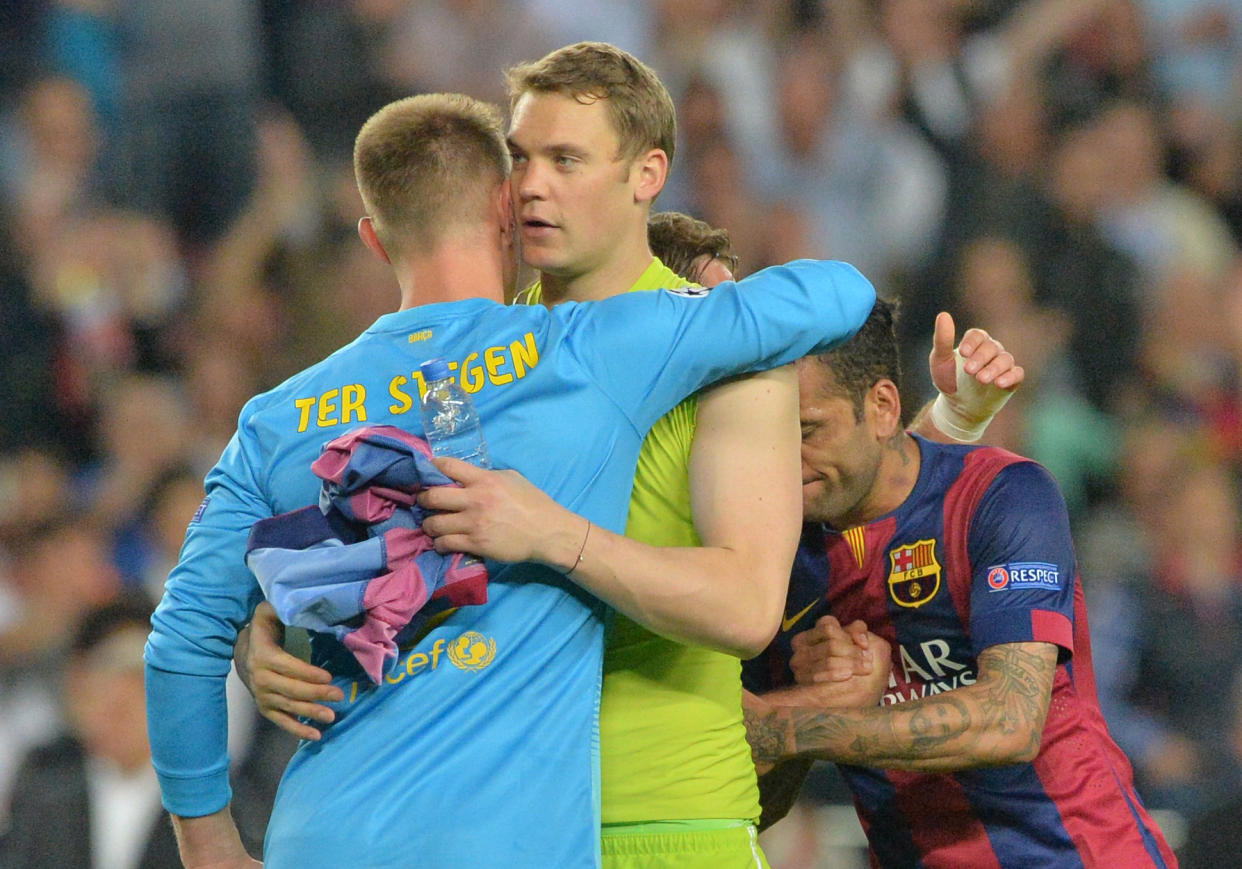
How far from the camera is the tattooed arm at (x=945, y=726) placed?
2.94 metres

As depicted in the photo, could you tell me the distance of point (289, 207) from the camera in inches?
302

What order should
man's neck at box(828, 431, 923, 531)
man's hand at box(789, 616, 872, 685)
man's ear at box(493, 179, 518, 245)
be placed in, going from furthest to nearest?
man's neck at box(828, 431, 923, 531), man's hand at box(789, 616, 872, 685), man's ear at box(493, 179, 518, 245)

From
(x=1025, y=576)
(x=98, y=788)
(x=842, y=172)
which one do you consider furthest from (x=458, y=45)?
(x=1025, y=576)

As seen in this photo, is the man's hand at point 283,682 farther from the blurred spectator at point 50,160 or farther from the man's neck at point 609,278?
the blurred spectator at point 50,160

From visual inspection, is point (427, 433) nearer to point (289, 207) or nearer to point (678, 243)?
point (678, 243)

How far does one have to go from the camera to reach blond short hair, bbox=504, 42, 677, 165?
9.11 feet

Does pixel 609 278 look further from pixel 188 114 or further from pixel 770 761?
pixel 188 114

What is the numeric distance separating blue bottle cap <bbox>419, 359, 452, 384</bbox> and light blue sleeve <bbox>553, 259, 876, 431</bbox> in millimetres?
201

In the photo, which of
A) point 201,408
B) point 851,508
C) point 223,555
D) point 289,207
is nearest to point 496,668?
point 223,555

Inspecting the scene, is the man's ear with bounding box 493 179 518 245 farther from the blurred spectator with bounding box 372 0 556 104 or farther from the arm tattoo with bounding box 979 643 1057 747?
the blurred spectator with bounding box 372 0 556 104

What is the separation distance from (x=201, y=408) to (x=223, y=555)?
4.82m

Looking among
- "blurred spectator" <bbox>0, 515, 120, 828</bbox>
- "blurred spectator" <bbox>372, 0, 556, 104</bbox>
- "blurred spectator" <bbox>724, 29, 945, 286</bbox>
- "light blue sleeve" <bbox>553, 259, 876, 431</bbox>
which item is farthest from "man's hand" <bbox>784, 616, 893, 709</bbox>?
"blurred spectator" <bbox>372, 0, 556, 104</bbox>

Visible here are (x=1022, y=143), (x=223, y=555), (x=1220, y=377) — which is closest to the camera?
(x=223, y=555)

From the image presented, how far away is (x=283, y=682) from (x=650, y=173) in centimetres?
111
